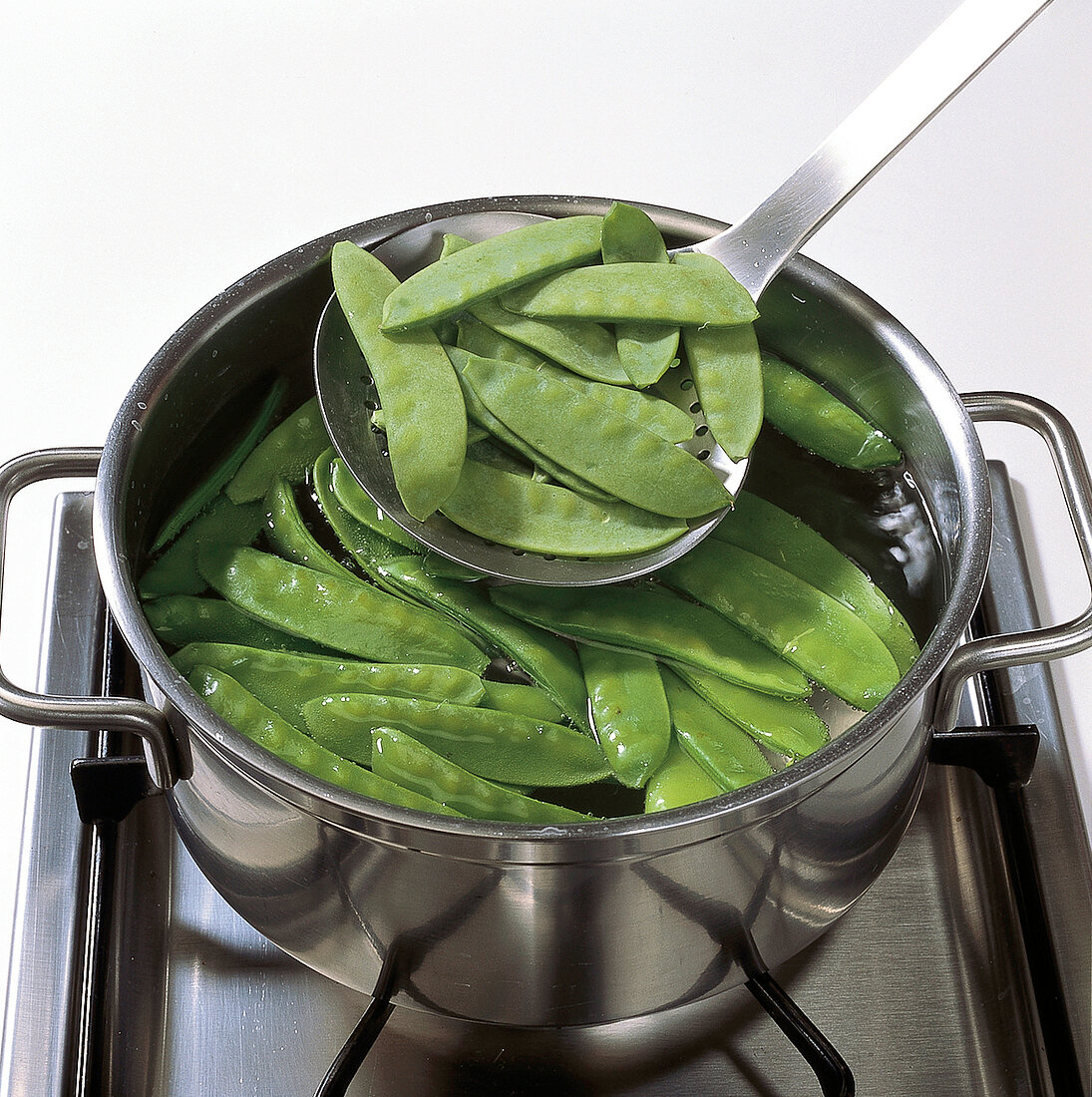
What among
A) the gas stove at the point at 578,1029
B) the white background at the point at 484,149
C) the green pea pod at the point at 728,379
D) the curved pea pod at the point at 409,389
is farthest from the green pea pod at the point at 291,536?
the white background at the point at 484,149

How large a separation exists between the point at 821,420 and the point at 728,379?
14cm

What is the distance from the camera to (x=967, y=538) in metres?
0.89

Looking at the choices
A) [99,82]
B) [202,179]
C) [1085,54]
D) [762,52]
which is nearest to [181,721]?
[202,179]

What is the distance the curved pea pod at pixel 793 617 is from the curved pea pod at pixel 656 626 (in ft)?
0.05

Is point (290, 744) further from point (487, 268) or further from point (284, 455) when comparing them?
point (487, 268)

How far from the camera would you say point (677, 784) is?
0.97m

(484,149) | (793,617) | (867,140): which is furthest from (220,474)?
(484,149)

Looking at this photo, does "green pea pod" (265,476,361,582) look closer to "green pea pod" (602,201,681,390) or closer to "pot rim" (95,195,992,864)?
"pot rim" (95,195,992,864)

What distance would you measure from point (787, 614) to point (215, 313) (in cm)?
56

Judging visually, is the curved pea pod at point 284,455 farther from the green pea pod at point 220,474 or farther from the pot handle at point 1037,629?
the pot handle at point 1037,629

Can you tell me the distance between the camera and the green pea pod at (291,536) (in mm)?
1102

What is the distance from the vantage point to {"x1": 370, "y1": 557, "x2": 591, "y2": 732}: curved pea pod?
1.03 m

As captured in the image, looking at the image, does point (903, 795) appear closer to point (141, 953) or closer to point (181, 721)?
point (181, 721)

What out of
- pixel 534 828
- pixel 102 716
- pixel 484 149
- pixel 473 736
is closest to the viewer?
pixel 534 828
